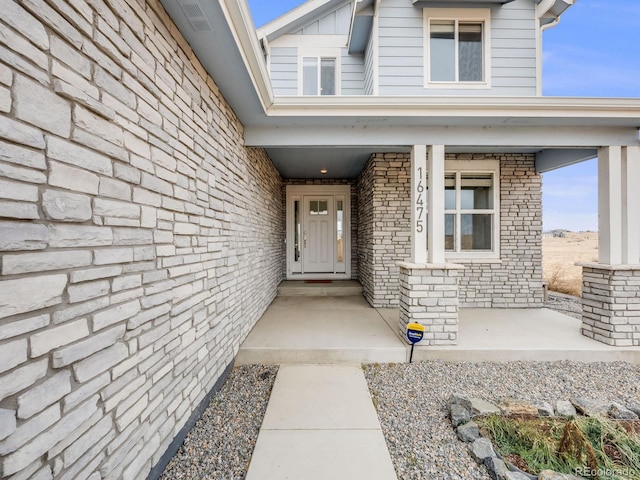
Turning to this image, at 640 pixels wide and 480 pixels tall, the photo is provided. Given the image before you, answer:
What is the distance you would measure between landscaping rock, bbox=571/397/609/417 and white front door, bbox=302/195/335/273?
15.6ft

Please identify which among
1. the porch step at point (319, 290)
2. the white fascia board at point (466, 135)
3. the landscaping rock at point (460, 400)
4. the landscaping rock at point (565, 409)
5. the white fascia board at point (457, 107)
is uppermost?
the white fascia board at point (457, 107)

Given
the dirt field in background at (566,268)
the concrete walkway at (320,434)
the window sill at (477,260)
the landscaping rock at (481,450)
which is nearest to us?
the concrete walkway at (320,434)

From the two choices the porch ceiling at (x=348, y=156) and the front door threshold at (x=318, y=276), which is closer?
the porch ceiling at (x=348, y=156)

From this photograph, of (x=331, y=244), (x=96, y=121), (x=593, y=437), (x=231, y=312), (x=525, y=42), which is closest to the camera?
(x=96, y=121)

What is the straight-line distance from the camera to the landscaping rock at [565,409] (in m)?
2.21

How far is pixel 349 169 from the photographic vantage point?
5.81 metres

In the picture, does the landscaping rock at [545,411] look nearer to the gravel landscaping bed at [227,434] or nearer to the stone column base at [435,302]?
the stone column base at [435,302]

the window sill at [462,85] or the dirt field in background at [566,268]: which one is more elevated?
the window sill at [462,85]

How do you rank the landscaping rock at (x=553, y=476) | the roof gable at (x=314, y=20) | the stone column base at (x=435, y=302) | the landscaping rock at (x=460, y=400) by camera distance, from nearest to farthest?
the landscaping rock at (x=553, y=476) → the landscaping rock at (x=460, y=400) → the stone column base at (x=435, y=302) → the roof gable at (x=314, y=20)

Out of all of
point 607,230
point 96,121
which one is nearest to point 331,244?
point 607,230

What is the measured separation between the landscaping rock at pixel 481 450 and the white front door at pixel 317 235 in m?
4.89

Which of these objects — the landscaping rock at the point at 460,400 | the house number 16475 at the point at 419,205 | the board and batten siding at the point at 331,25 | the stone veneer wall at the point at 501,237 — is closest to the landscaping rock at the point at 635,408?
the landscaping rock at the point at 460,400

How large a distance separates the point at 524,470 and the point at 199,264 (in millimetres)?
2562

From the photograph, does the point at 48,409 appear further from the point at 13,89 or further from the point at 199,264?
the point at 199,264
